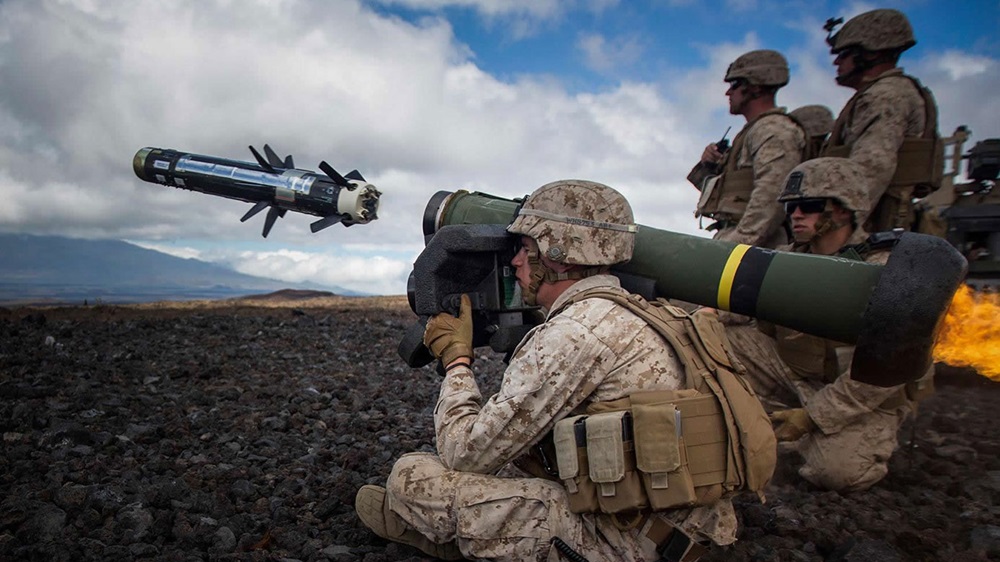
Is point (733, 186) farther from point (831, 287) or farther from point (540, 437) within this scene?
point (540, 437)

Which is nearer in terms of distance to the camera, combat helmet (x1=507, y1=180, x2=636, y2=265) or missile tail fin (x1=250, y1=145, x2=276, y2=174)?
combat helmet (x1=507, y1=180, x2=636, y2=265)

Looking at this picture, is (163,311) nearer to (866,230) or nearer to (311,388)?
(311,388)

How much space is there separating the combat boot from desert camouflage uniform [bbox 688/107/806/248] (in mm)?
3689

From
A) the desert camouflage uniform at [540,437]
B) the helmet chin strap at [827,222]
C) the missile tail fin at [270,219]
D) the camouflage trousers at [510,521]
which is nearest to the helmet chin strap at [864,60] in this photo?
the helmet chin strap at [827,222]

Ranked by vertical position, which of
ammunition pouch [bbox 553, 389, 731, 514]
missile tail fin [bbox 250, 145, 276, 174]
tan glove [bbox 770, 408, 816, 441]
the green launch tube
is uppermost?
missile tail fin [bbox 250, 145, 276, 174]

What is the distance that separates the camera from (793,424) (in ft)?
15.3

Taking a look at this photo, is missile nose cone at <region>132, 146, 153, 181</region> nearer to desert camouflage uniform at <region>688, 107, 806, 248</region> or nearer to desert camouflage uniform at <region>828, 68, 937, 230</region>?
desert camouflage uniform at <region>688, 107, 806, 248</region>

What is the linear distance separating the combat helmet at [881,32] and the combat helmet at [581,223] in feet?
13.3

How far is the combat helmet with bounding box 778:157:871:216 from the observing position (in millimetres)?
4848

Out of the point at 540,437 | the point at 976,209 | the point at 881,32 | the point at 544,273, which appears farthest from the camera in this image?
the point at 976,209

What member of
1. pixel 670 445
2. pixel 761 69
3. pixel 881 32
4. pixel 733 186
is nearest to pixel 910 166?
pixel 881 32

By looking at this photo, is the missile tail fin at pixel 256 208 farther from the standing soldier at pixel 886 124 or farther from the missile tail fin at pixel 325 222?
the standing soldier at pixel 886 124

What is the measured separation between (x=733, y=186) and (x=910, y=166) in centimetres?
140

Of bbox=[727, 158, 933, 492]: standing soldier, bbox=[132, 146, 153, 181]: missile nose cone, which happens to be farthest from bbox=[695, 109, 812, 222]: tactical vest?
bbox=[132, 146, 153, 181]: missile nose cone
